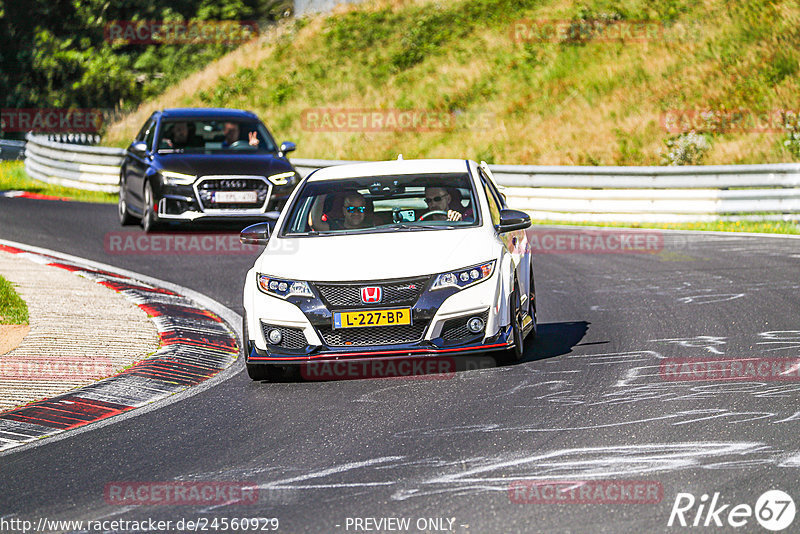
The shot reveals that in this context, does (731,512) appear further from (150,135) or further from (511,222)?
(150,135)

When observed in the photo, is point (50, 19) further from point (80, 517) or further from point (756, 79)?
point (80, 517)

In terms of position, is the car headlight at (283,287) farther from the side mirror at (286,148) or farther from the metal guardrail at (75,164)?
the metal guardrail at (75,164)

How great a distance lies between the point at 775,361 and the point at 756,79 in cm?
2210

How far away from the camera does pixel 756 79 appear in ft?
98.1

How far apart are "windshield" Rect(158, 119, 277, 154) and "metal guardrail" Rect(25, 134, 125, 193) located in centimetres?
642

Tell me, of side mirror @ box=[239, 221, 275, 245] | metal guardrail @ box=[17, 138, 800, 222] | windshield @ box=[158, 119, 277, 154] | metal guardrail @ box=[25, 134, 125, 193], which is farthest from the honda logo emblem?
metal guardrail @ box=[25, 134, 125, 193]

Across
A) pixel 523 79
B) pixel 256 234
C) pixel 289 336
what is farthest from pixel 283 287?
pixel 523 79

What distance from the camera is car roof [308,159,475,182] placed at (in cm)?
1041

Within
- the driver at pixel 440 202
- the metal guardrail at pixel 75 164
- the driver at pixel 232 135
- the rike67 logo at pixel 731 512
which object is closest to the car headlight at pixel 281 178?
the driver at pixel 232 135

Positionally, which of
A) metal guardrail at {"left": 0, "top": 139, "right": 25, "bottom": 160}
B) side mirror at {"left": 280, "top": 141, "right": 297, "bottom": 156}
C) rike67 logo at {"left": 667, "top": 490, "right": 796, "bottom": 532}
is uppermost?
side mirror at {"left": 280, "top": 141, "right": 297, "bottom": 156}

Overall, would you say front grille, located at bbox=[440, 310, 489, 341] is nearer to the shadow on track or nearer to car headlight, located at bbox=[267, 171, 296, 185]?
the shadow on track

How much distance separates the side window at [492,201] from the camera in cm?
1004

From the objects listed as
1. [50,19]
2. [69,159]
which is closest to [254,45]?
[50,19]

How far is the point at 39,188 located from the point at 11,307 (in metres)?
15.6
